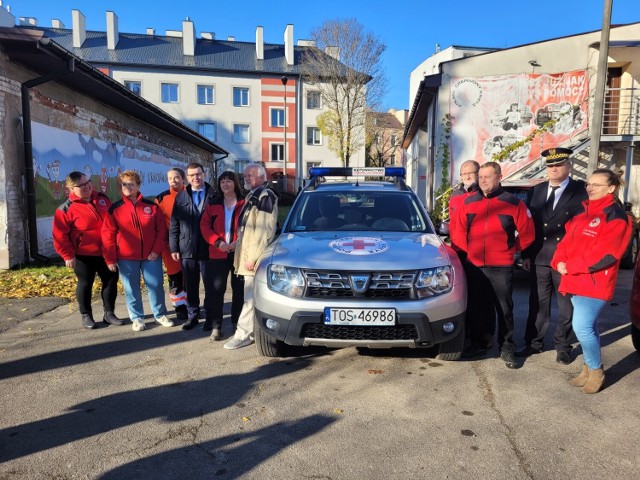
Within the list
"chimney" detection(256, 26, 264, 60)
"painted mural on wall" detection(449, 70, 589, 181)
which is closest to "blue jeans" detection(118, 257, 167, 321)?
"painted mural on wall" detection(449, 70, 589, 181)

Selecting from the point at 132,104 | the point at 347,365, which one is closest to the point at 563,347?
the point at 347,365

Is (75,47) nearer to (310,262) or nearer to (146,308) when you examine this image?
(146,308)

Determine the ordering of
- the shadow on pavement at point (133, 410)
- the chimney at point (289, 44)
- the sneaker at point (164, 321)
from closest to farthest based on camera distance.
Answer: the shadow on pavement at point (133, 410) → the sneaker at point (164, 321) → the chimney at point (289, 44)

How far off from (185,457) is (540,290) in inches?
135

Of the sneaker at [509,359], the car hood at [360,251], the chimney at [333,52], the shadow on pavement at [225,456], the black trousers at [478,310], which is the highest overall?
the chimney at [333,52]

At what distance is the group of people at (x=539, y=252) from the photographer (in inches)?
140

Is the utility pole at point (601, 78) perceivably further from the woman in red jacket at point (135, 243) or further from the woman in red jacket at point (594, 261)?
the woman in red jacket at point (135, 243)

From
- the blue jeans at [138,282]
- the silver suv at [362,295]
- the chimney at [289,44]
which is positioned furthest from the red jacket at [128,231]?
the chimney at [289,44]

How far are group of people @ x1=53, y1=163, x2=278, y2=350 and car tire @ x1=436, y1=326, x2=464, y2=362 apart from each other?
186cm

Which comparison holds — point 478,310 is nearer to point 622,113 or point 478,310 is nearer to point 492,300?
point 492,300

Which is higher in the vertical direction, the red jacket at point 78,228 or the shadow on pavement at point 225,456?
the red jacket at point 78,228

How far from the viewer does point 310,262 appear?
12.3ft

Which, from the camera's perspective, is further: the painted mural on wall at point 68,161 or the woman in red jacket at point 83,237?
the painted mural on wall at point 68,161

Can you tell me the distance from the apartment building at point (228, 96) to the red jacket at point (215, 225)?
36738 mm
